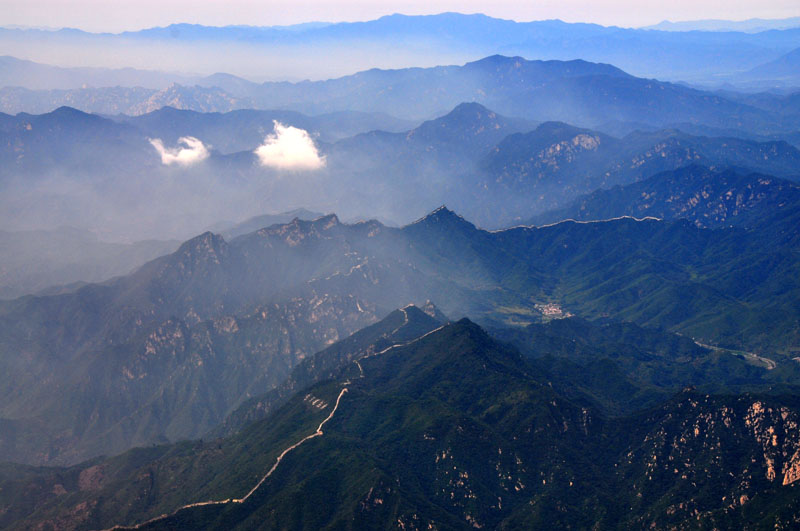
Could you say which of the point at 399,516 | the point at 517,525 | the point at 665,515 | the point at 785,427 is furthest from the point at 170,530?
the point at 785,427

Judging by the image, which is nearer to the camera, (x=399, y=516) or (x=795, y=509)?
(x=795, y=509)

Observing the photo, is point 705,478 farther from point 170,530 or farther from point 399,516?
point 170,530

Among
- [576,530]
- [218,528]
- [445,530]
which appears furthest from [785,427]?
[218,528]

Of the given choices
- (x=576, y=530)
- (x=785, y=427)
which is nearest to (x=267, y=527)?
(x=576, y=530)

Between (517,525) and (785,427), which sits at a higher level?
(785,427)

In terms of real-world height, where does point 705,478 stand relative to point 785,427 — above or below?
below

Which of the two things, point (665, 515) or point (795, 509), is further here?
point (665, 515)

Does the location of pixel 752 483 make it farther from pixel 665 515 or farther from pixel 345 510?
pixel 345 510
